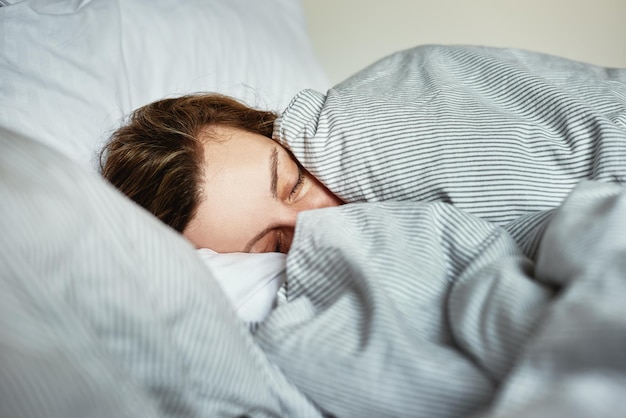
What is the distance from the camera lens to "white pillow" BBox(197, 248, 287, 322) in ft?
2.32

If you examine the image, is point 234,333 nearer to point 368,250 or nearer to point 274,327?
point 274,327

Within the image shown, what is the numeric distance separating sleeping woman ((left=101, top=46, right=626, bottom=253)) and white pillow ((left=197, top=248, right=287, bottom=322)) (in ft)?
0.26

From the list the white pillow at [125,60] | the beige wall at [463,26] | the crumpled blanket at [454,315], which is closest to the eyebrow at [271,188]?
the crumpled blanket at [454,315]

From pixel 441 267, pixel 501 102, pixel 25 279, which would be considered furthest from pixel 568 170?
pixel 25 279

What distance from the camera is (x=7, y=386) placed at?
399 millimetres

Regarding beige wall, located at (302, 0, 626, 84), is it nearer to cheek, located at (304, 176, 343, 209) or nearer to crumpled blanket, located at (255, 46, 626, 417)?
crumpled blanket, located at (255, 46, 626, 417)

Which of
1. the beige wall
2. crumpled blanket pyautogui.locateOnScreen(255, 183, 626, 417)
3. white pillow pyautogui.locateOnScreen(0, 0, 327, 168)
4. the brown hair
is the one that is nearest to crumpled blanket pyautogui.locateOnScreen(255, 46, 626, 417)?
crumpled blanket pyautogui.locateOnScreen(255, 183, 626, 417)

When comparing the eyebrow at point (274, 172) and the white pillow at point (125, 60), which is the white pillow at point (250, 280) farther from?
the white pillow at point (125, 60)

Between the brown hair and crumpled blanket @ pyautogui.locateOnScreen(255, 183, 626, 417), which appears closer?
crumpled blanket @ pyautogui.locateOnScreen(255, 183, 626, 417)

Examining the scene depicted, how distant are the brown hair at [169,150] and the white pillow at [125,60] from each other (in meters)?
0.06

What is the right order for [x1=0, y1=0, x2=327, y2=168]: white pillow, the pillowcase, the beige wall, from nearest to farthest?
1. the pillowcase
2. [x1=0, y1=0, x2=327, y2=168]: white pillow
3. the beige wall

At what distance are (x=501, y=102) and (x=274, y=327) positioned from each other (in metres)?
0.56

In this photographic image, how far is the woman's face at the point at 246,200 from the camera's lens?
85 centimetres

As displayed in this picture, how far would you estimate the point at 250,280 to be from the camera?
2.42 ft
